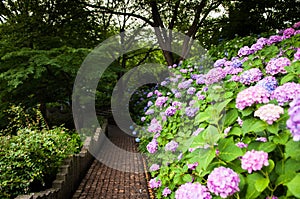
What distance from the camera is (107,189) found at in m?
4.92

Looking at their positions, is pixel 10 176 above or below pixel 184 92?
below

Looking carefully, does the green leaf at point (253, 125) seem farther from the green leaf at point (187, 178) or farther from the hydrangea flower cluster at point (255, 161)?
the green leaf at point (187, 178)

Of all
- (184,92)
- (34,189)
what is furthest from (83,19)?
(34,189)

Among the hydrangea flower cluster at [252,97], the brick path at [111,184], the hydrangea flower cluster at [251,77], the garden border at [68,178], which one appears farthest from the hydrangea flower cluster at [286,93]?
the brick path at [111,184]

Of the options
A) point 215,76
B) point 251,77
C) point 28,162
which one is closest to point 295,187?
point 251,77

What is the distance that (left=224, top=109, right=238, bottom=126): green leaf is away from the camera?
1.50m

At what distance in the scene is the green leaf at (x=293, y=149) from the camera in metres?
1.14

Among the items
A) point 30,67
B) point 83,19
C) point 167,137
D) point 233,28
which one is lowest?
point 167,137

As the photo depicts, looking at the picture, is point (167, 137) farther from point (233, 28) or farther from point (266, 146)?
point (233, 28)

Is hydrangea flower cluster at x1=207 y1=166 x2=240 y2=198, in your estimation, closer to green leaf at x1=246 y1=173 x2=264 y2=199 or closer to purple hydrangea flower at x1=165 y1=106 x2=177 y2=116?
green leaf at x1=246 y1=173 x2=264 y2=199

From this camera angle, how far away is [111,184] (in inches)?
205

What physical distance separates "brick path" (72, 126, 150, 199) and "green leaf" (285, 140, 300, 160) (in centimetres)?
353

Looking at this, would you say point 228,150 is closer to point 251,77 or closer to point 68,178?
point 251,77

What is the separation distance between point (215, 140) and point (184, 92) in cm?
326
